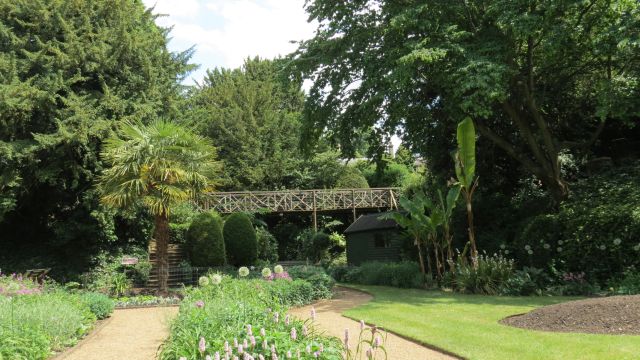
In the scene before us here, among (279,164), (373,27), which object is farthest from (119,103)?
(279,164)

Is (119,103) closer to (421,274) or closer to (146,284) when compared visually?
(146,284)

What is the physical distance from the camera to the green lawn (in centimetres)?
586

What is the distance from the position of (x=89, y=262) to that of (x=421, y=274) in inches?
461

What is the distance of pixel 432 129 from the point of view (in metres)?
19.0

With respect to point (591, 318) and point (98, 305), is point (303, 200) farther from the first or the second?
point (591, 318)

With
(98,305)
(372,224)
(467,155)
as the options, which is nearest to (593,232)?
(467,155)

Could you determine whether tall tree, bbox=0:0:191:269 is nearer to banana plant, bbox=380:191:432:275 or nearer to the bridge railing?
the bridge railing

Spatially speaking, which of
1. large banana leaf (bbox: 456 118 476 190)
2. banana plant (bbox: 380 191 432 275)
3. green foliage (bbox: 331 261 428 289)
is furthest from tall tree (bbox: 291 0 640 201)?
green foliage (bbox: 331 261 428 289)

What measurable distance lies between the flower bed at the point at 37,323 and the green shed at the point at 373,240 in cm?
1416

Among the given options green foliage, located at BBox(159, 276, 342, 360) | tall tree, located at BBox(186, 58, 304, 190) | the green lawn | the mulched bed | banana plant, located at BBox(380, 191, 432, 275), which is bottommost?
the green lawn

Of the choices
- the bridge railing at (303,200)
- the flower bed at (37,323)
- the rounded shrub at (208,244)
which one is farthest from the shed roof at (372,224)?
the flower bed at (37,323)

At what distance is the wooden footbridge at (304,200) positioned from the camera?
28188mm

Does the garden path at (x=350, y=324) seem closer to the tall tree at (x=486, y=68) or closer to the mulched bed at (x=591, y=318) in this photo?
the mulched bed at (x=591, y=318)

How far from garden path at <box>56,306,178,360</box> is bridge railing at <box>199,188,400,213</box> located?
16360 millimetres
